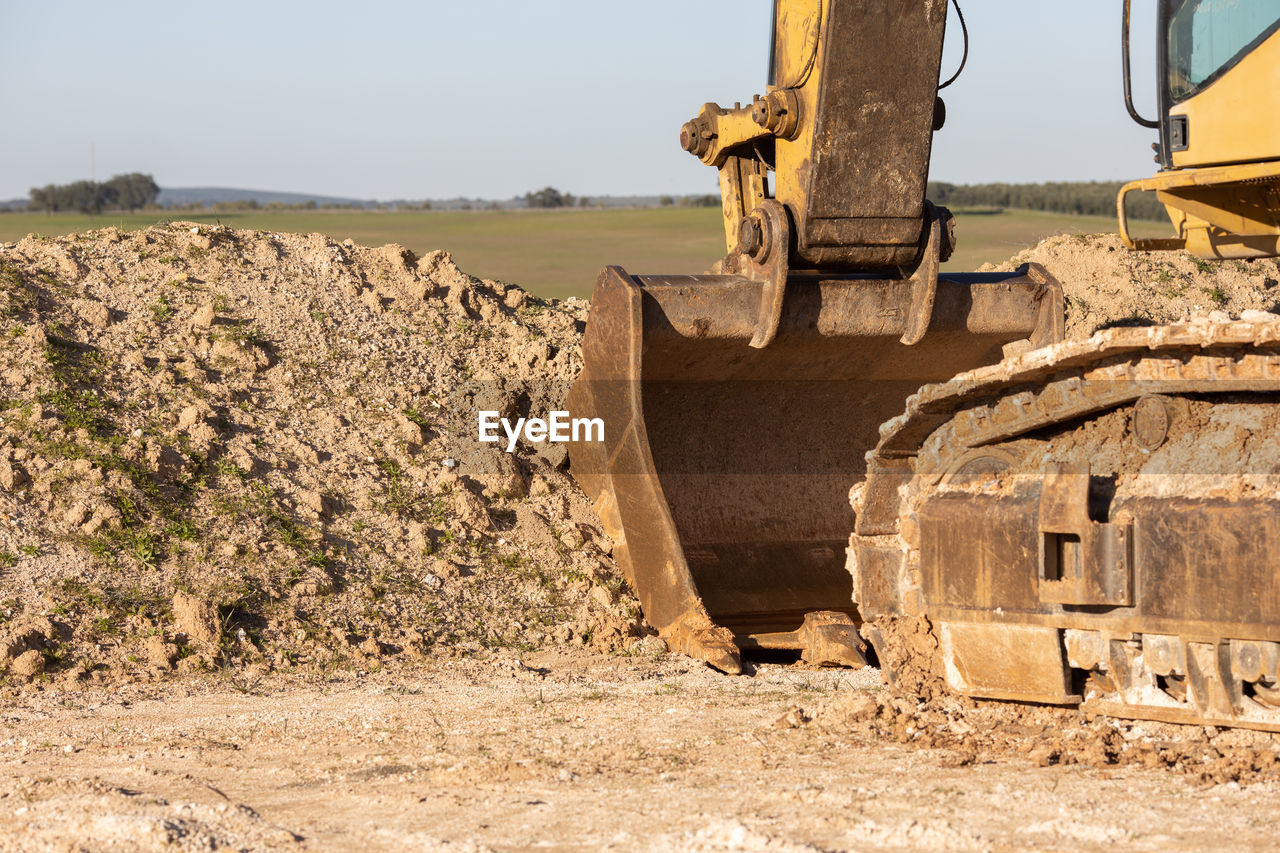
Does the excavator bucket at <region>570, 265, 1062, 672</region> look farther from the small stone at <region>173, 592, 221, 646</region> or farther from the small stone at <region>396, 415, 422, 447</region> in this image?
the small stone at <region>173, 592, 221, 646</region>

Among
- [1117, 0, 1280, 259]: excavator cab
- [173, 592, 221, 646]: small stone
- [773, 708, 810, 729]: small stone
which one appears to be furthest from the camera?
[173, 592, 221, 646]: small stone

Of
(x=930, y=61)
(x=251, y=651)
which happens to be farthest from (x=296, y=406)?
(x=930, y=61)

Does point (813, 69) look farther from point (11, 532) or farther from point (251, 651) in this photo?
point (11, 532)

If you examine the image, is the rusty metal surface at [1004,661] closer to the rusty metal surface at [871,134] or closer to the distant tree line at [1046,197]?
the rusty metal surface at [871,134]

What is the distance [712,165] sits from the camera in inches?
241

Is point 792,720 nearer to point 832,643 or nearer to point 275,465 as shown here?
point 832,643

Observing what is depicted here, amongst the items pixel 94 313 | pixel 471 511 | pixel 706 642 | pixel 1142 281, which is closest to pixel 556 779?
pixel 706 642

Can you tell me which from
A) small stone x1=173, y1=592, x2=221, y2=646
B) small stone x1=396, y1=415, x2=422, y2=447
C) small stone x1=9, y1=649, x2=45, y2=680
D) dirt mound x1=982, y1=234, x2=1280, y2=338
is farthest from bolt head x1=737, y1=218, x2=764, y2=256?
dirt mound x1=982, y1=234, x2=1280, y2=338

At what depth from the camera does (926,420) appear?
163 inches

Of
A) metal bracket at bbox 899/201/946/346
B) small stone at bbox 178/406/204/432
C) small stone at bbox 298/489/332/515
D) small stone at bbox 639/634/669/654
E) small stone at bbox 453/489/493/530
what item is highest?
metal bracket at bbox 899/201/946/346

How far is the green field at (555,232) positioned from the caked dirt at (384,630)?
12204 millimetres

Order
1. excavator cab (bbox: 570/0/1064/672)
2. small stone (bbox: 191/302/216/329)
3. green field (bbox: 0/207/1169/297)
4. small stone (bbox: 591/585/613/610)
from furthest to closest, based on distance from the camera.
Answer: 1. green field (bbox: 0/207/1169/297)
2. small stone (bbox: 191/302/216/329)
3. small stone (bbox: 591/585/613/610)
4. excavator cab (bbox: 570/0/1064/672)

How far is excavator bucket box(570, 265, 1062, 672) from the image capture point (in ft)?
18.2

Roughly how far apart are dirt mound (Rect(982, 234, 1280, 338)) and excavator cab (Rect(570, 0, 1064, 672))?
2.95 meters
